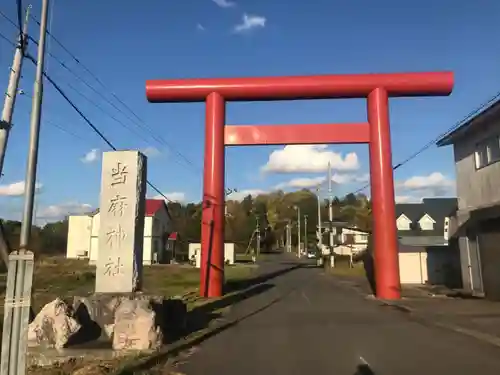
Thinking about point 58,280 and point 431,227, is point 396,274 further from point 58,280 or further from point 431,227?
point 431,227

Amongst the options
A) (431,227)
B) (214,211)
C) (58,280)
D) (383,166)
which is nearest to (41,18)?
(214,211)

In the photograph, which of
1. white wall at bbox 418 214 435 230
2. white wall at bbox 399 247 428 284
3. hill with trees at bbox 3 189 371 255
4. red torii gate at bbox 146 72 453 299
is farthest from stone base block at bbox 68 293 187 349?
hill with trees at bbox 3 189 371 255

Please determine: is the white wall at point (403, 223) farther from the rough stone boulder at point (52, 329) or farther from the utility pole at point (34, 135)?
the utility pole at point (34, 135)

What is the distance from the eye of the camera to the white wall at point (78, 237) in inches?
2117

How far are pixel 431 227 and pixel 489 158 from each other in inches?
1323

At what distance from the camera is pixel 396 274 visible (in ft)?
60.5

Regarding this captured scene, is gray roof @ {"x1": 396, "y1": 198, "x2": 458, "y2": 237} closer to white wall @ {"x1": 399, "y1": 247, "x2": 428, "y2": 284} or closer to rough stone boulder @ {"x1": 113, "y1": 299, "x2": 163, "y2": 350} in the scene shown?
white wall @ {"x1": 399, "y1": 247, "x2": 428, "y2": 284}

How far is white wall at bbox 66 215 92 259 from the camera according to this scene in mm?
53781

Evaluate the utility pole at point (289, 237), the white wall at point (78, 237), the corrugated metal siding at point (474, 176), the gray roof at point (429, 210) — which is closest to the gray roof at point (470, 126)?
the corrugated metal siding at point (474, 176)

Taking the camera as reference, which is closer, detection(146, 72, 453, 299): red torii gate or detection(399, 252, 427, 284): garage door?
detection(146, 72, 453, 299): red torii gate

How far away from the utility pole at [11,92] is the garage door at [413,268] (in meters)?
21.5

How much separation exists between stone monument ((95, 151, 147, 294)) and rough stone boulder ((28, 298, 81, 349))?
73.1 inches

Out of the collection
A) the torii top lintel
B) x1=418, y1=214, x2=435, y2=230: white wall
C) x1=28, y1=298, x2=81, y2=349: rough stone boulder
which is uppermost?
the torii top lintel

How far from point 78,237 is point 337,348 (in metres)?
50.4
